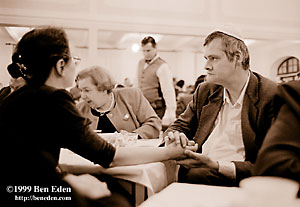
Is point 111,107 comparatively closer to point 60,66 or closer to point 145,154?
point 145,154

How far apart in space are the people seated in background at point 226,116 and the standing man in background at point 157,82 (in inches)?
82.1

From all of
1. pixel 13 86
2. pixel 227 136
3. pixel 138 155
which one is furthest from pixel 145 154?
pixel 13 86

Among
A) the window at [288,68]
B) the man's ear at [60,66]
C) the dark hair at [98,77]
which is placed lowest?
the man's ear at [60,66]

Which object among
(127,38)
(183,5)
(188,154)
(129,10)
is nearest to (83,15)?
(129,10)

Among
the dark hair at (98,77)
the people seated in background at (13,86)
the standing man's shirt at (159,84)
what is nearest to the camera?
the people seated in background at (13,86)

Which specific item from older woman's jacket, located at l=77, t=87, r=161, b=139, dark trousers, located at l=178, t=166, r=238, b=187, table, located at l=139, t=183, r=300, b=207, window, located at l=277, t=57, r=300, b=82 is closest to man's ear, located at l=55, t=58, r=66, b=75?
table, located at l=139, t=183, r=300, b=207

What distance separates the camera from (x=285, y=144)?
2.43 ft

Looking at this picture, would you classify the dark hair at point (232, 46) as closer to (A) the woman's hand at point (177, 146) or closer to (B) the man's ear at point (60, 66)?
(A) the woman's hand at point (177, 146)

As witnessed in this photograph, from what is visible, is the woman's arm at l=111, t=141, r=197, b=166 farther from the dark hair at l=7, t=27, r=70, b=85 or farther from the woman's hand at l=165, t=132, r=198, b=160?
the dark hair at l=7, t=27, r=70, b=85

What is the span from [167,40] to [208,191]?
29.2 ft

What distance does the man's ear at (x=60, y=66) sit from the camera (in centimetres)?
113

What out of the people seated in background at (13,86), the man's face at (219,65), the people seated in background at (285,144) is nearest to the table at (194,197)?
the people seated in background at (285,144)

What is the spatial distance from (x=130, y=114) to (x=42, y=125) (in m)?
1.37

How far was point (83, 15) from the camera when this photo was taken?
4.18 metres
